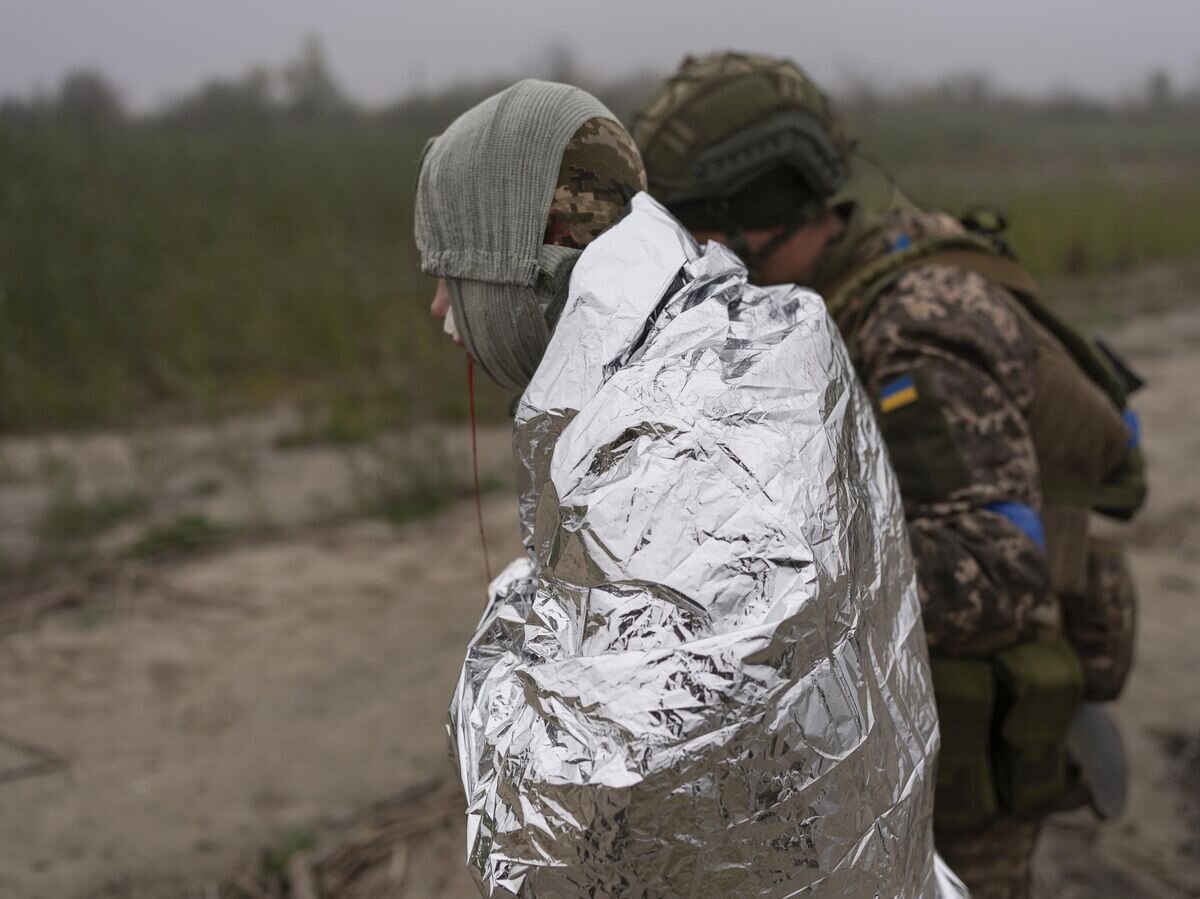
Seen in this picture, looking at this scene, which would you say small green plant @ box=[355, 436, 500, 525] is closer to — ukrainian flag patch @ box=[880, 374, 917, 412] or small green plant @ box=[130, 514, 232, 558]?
small green plant @ box=[130, 514, 232, 558]

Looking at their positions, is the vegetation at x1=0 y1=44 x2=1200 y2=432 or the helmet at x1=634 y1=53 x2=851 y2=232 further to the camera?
the vegetation at x1=0 y1=44 x2=1200 y2=432

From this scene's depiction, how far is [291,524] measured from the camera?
482 centimetres

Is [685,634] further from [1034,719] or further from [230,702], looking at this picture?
[230,702]

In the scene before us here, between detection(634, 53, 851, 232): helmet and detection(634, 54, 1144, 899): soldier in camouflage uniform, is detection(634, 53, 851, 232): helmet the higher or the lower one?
the higher one

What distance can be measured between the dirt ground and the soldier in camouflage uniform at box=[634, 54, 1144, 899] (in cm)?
102

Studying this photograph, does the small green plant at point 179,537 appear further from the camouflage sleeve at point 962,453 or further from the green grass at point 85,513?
the camouflage sleeve at point 962,453

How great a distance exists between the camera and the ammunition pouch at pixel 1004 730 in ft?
5.45

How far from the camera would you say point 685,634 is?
0.88 m

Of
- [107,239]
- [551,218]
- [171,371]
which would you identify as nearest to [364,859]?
[551,218]

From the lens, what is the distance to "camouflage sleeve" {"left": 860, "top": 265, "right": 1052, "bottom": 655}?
1480 millimetres

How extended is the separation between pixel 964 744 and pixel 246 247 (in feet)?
26.8

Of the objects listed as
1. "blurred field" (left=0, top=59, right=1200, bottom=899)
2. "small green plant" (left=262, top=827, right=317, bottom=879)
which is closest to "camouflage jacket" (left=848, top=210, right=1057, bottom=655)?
"blurred field" (left=0, top=59, right=1200, bottom=899)

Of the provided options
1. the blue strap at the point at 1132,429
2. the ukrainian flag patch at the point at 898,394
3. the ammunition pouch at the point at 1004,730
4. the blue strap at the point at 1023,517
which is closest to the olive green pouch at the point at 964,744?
the ammunition pouch at the point at 1004,730

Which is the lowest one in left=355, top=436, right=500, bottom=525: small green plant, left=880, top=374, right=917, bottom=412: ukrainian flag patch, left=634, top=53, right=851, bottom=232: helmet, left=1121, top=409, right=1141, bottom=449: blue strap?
left=355, top=436, right=500, bottom=525: small green plant
